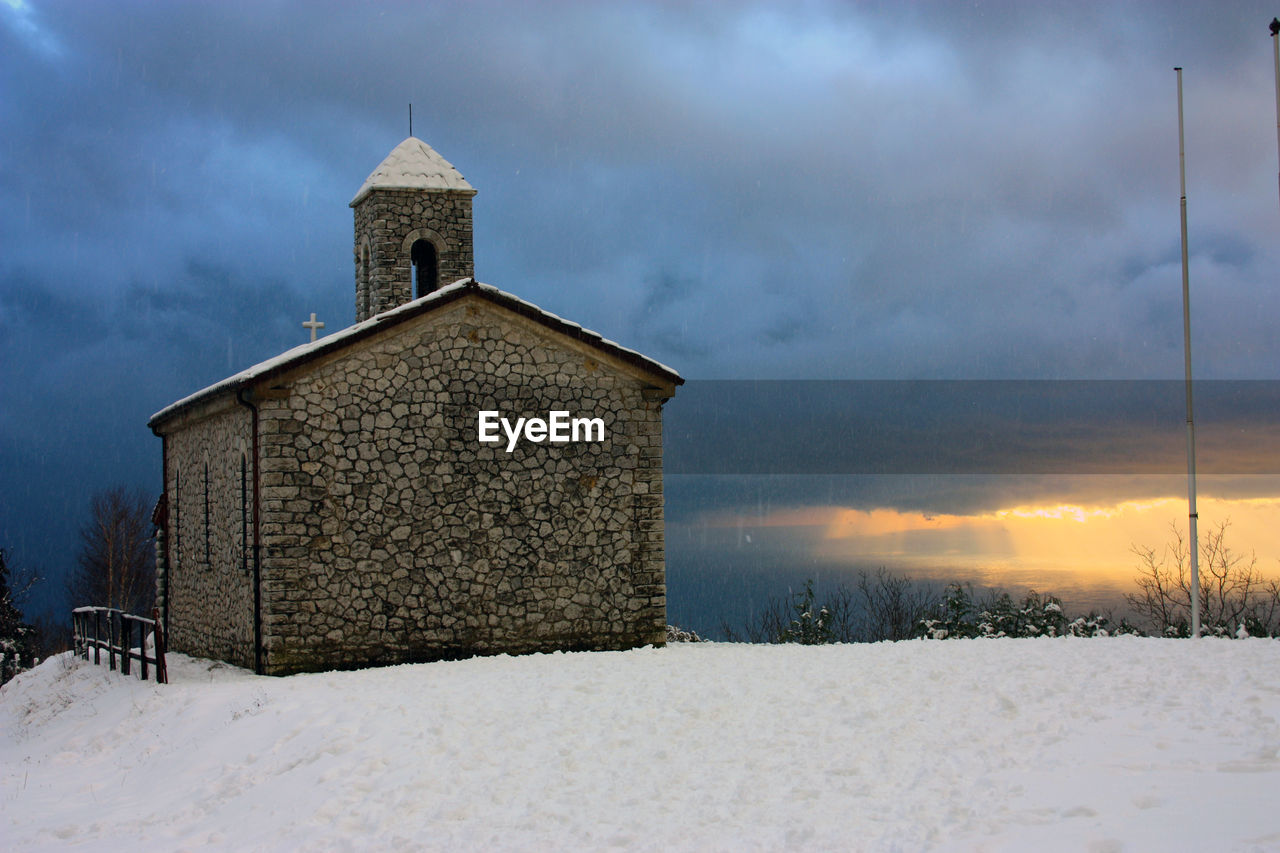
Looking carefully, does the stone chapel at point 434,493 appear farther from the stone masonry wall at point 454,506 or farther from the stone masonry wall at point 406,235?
the stone masonry wall at point 406,235

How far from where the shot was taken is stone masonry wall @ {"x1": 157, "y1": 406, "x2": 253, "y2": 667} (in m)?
17.3

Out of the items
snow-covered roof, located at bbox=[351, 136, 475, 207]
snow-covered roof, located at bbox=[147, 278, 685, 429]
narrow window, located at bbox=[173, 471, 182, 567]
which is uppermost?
snow-covered roof, located at bbox=[351, 136, 475, 207]

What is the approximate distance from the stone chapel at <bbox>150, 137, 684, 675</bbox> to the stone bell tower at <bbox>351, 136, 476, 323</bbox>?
447 cm

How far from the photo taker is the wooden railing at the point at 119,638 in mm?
16692

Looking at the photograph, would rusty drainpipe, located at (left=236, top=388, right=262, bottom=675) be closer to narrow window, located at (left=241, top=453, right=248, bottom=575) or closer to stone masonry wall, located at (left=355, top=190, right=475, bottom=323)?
narrow window, located at (left=241, top=453, right=248, bottom=575)

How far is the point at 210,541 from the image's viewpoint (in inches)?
770

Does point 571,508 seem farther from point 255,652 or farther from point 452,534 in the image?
→ point 255,652

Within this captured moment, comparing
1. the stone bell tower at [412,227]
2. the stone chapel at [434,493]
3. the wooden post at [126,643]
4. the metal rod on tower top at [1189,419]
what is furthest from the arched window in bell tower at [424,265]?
the metal rod on tower top at [1189,419]

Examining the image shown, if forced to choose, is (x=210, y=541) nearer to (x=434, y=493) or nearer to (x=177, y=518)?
(x=177, y=518)

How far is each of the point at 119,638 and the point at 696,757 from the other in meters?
13.2

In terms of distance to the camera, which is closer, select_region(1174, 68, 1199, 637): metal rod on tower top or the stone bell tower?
select_region(1174, 68, 1199, 637): metal rod on tower top

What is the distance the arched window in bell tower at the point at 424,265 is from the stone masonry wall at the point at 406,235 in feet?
1.22

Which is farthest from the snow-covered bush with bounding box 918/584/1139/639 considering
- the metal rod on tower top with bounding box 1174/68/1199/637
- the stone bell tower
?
the stone bell tower

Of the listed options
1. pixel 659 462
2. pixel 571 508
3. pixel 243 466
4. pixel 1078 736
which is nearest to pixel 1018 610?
pixel 659 462
